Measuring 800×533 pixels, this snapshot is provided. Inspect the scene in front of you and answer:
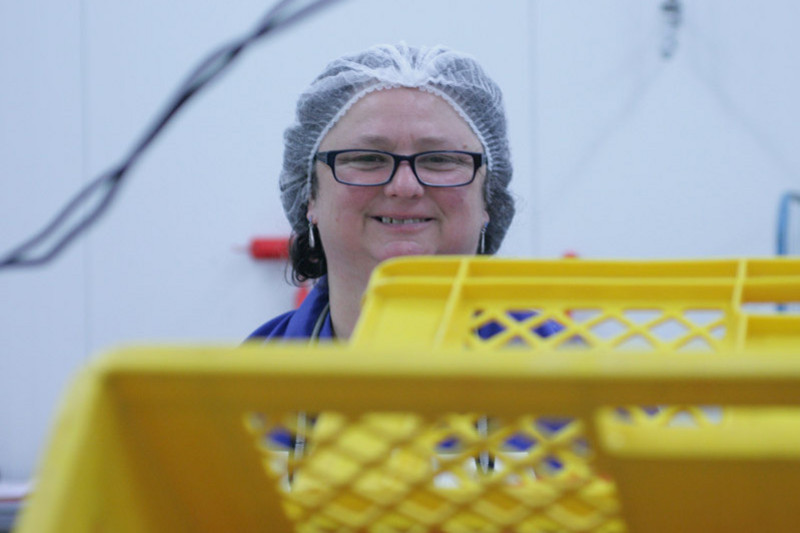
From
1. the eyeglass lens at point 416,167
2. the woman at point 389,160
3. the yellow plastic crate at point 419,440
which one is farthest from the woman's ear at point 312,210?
the yellow plastic crate at point 419,440

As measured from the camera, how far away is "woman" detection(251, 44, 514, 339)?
1.12 metres

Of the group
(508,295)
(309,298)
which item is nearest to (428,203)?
(309,298)

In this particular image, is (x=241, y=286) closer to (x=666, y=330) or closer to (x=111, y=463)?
(x=666, y=330)

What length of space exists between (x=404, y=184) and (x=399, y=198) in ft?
0.07

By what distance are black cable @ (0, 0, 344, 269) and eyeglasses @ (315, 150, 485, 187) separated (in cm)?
85

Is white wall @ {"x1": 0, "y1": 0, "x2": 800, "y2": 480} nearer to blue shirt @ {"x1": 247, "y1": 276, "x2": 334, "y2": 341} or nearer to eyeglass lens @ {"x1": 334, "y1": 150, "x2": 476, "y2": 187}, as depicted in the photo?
blue shirt @ {"x1": 247, "y1": 276, "x2": 334, "y2": 341}

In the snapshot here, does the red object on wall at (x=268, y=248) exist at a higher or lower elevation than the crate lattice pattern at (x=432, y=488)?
higher

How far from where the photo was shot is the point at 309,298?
1.26m

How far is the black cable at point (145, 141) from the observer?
1915 mm

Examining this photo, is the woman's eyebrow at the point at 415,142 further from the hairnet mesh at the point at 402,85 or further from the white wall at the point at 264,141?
the white wall at the point at 264,141

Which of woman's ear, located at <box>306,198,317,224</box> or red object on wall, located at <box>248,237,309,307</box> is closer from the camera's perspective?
woman's ear, located at <box>306,198,317,224</box>

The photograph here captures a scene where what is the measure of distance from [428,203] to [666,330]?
92 centimetres

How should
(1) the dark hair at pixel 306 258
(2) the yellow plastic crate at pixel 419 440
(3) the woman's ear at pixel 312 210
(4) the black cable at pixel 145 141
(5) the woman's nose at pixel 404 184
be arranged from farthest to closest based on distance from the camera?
(4) the black cable at pixel 145 141 → (1) the dark hair at pixel 306 258 → (3) the woman's ear at pixel 312 210 → (5) the woman's nose at pixel 404 184 → (2) the yellow plastic crate at pixel 419 440

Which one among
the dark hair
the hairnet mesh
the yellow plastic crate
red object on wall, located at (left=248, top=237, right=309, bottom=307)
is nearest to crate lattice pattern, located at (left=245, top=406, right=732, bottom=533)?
the yellow plastic crate
